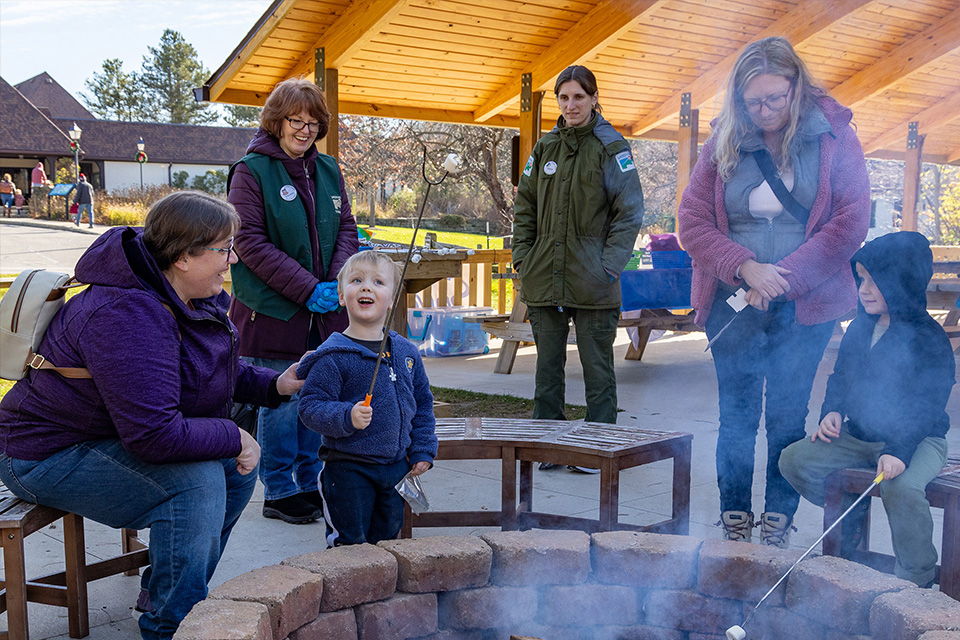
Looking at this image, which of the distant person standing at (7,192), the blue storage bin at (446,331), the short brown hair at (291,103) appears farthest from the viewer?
the distant person standing at (7,192)

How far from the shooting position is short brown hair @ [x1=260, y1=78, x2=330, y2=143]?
3205 mm

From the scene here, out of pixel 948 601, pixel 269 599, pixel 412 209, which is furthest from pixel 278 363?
pixel 412 209

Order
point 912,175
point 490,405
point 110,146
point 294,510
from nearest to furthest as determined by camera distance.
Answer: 1. point 294,510
2. point 490,405
3. point 912,175
4. point 110,146

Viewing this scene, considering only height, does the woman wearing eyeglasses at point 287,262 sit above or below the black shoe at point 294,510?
above

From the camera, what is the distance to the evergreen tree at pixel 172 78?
5341 centimetres

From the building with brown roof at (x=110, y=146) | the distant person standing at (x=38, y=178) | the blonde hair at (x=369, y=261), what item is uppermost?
the building with brown roof at (x=110, y=146)

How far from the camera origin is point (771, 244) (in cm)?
283

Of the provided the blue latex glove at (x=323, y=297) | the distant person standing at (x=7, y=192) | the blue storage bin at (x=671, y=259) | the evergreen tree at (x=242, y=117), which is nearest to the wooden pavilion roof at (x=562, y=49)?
the blue storage bin at (x=671, y=259)

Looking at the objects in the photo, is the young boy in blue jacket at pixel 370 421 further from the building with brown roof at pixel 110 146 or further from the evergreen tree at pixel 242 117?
the evergreen tree at pixel 242 117

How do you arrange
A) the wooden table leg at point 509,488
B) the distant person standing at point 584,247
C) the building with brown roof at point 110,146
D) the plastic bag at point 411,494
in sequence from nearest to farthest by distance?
the plastic bag at point 411,494 → the wooden table leg at point 509,488 → the distant person standing at point 584,247 → the building with brown roof at point 110,146

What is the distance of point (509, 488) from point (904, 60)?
744 centimetres

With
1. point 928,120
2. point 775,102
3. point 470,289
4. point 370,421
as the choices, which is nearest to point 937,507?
point 775,102

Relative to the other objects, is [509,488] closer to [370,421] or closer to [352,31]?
[370,421]

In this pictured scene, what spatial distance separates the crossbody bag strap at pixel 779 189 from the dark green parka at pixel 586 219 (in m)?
1.15
